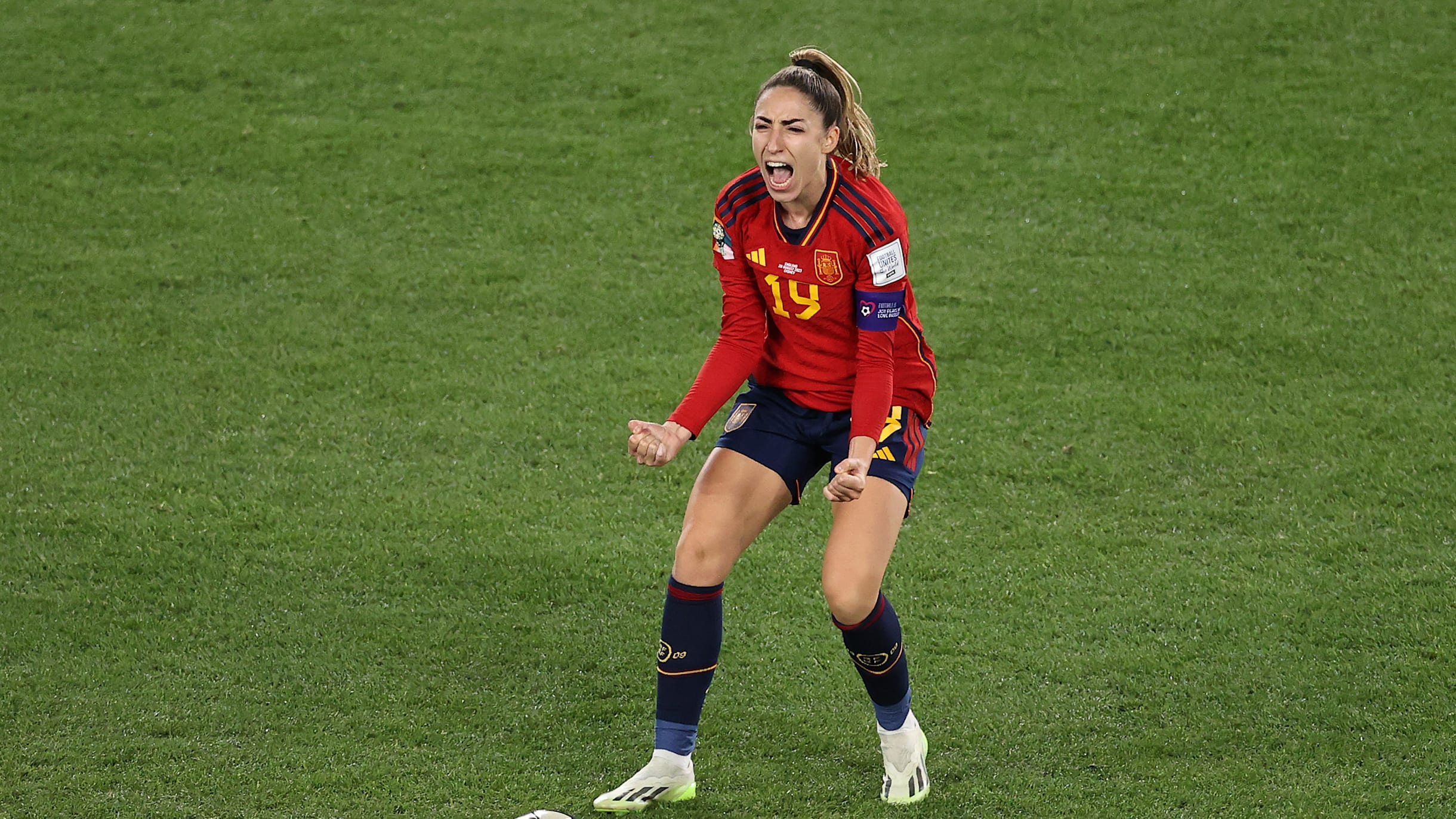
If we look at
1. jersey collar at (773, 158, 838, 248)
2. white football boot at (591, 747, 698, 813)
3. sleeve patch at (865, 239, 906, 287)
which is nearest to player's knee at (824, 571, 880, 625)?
white football boot at (591, 747, 698, 813)

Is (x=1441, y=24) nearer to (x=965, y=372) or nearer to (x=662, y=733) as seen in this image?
(x=965, y=372)

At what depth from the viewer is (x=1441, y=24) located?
320 inches

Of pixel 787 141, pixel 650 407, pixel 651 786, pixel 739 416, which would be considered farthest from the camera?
pixel 650 407

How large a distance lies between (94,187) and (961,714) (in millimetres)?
5300

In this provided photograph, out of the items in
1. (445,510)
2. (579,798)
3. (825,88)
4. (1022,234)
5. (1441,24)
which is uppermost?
(1441,24)

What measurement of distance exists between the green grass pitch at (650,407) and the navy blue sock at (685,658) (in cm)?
22

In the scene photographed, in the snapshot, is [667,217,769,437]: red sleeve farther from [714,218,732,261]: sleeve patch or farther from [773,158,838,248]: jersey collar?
[773,158,838,248]: jersey collar

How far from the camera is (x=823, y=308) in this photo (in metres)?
3.54

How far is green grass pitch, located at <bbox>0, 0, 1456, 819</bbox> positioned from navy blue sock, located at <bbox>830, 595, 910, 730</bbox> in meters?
0.26

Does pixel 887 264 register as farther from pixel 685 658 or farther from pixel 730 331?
pixel 685 658

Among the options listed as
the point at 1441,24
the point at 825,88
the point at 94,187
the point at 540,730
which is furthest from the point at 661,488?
the point at 1441,24

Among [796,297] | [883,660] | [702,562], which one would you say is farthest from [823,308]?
[883,660]

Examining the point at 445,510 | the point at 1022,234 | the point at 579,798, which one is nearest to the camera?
the point at 579,798

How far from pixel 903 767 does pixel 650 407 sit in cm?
232
